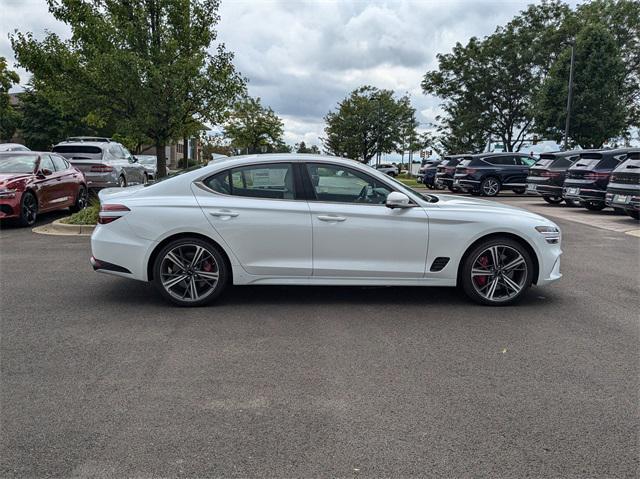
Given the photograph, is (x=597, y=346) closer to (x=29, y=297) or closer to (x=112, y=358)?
(x=112, y=358)

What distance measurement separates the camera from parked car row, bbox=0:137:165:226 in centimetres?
1098

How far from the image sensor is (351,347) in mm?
4512

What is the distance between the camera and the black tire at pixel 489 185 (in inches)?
892

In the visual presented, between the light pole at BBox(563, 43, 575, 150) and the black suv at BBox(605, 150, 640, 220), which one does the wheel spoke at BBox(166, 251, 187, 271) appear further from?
the light pole at BBox(563, 43, 575, 150)

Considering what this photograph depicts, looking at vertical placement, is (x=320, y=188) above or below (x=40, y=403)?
above

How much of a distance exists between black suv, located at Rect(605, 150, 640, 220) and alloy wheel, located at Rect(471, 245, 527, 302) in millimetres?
9159

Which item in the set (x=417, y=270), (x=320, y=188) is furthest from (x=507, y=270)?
(x=320, y=188)

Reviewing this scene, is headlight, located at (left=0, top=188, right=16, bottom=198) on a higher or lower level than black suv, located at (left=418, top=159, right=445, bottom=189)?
lower

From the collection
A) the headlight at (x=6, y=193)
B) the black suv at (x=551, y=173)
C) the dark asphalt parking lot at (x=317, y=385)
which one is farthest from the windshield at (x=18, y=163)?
the black suv at (x=551, y=173)

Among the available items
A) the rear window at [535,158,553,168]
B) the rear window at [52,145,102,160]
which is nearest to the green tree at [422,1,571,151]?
the rear window at [535,158,553,168]

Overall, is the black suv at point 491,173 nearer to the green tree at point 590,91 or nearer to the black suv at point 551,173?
the black suv at point 551,173

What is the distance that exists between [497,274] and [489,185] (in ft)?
58.8

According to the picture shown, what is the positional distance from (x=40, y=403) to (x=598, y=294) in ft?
19.3

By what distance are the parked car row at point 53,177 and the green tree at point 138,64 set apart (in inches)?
64.1
